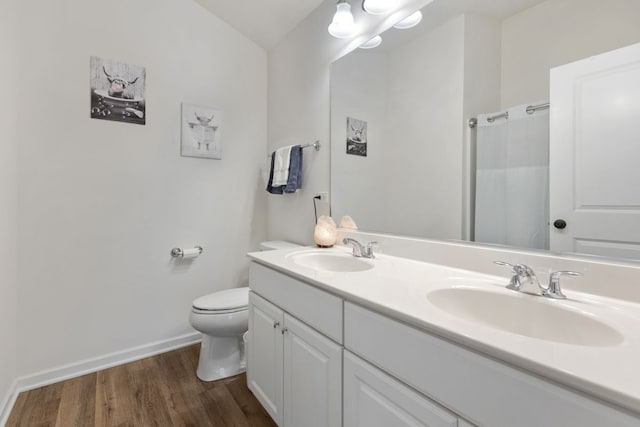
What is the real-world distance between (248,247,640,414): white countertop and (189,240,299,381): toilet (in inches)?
25.4

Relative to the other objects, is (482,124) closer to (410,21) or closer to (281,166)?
(410,21)

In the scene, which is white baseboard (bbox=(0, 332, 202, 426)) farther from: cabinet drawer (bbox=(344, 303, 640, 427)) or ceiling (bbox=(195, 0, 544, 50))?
ceiling (bbox=(195, 0, 544, 50))

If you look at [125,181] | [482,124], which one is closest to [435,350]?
[482,124]

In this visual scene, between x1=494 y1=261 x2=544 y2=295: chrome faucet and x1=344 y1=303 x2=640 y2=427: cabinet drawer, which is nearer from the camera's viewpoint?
x1=344 y1=303 x2=640 y2=427: cabinet drawer

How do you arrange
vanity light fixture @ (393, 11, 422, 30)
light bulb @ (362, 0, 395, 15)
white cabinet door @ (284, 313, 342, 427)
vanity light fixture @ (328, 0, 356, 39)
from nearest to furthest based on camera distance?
white cabinet door @ (284, 313, 342, 427)
vanity light fixture @ (393, 11, 422, 30)
light bulb @ (362, 0, 395, 15)
vanity light fixture @ (328, 0, 356, 39)

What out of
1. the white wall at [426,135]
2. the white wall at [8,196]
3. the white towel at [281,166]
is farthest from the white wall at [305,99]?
the white wall at [8,196]

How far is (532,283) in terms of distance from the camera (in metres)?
0.87

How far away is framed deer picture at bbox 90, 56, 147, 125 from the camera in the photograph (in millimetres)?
1836

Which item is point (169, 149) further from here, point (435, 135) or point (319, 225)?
point (435, 135)

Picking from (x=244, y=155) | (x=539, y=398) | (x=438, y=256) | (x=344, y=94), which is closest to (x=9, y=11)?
(x=244, y=155)

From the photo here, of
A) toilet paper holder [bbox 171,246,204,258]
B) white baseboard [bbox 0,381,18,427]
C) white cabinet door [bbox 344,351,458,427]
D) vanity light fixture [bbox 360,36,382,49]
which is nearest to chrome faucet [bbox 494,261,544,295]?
white cabinet door [bbox 344,351,458,427]

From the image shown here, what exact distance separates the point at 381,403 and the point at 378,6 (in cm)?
173

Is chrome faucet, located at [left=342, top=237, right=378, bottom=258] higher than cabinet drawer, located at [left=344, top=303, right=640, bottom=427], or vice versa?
chrome faucet, located at [left=342, top=237, right=378, bottom=258]

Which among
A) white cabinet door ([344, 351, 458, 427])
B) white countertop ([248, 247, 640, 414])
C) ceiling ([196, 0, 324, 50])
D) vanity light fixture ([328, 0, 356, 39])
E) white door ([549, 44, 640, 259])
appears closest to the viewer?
white countertop ([248, 247, 640, 414])
